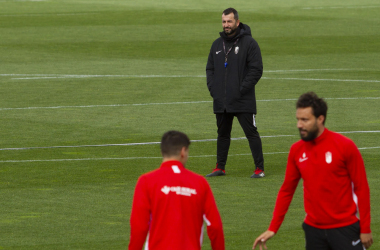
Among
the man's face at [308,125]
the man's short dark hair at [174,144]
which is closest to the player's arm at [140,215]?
the man's short dark hair at [174,144]

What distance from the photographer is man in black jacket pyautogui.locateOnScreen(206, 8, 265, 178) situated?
425 inches

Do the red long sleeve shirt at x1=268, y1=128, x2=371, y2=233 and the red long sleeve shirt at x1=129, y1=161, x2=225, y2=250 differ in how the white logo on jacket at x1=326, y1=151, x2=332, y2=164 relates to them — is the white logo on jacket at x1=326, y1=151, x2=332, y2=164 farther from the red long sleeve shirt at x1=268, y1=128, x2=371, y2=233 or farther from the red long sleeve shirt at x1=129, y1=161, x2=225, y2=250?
the red long sleeve shirt at x1=129, y1=161, x2=225, y2=250

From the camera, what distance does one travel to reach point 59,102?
19.4 m

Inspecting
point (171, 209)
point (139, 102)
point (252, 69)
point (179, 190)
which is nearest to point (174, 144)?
point (179, 190)

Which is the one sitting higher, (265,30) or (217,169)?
(265,30)

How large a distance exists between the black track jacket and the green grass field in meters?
1.08

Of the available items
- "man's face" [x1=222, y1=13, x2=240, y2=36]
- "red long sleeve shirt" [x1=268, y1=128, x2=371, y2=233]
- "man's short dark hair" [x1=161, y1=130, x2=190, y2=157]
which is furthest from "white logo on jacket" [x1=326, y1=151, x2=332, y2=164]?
"man's face" [x1=222, y1=13, x2=240, y2=36]

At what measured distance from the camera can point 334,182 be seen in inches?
224

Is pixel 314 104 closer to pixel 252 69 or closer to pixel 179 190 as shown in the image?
pixel 179 190

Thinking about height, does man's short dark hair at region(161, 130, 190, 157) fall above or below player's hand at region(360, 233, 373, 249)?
above

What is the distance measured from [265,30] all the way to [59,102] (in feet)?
50.0

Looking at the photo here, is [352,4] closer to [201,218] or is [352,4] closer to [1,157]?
[1,157]

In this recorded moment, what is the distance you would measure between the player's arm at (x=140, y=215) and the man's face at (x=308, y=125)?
4.25 feet

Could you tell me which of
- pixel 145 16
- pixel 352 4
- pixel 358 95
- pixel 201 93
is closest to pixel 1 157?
pixel 201 93
